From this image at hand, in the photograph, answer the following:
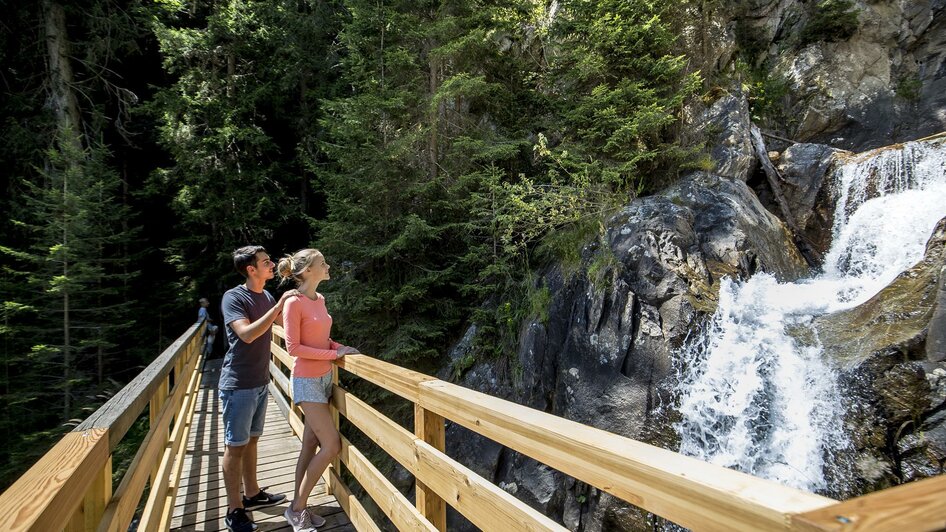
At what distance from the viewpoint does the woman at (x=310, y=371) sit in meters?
2.94

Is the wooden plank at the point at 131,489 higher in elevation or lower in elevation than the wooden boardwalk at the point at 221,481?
higher

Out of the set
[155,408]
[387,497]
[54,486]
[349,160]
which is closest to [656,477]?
[54,486]

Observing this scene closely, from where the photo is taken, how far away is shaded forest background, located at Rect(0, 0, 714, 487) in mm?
8633

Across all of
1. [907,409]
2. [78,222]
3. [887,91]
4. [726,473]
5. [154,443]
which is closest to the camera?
[726,473]

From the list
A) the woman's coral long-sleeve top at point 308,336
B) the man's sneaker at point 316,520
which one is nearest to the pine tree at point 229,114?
the woman's coral long-sleeve top at point 308,336

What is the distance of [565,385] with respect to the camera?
716cm

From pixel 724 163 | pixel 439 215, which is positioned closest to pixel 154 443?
pixel 439 215

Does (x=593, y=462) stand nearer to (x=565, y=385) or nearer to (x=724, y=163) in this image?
(x=565, y=385)

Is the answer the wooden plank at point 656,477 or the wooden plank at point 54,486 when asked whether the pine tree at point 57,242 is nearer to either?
the wooden plank at point 54,486

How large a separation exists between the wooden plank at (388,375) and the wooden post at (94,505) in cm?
115

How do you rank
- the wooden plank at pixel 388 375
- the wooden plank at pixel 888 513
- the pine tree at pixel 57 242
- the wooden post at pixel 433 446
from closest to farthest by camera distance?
the wooden plank at pixel 888 513 < the wooden post at pixel 433 446 < the wooden plank at pixel 388 375 < the pine tree at pixel 57 242

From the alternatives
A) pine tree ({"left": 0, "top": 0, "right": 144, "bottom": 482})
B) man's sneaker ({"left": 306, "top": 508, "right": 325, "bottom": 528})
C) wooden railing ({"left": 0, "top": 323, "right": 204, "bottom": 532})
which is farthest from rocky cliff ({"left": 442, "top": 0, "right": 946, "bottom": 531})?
pine tree ({"left": 0, "top": 0, "right": 144, "bottom": 482})

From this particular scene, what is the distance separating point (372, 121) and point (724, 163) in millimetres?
7568

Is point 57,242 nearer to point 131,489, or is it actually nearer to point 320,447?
point 320,447
